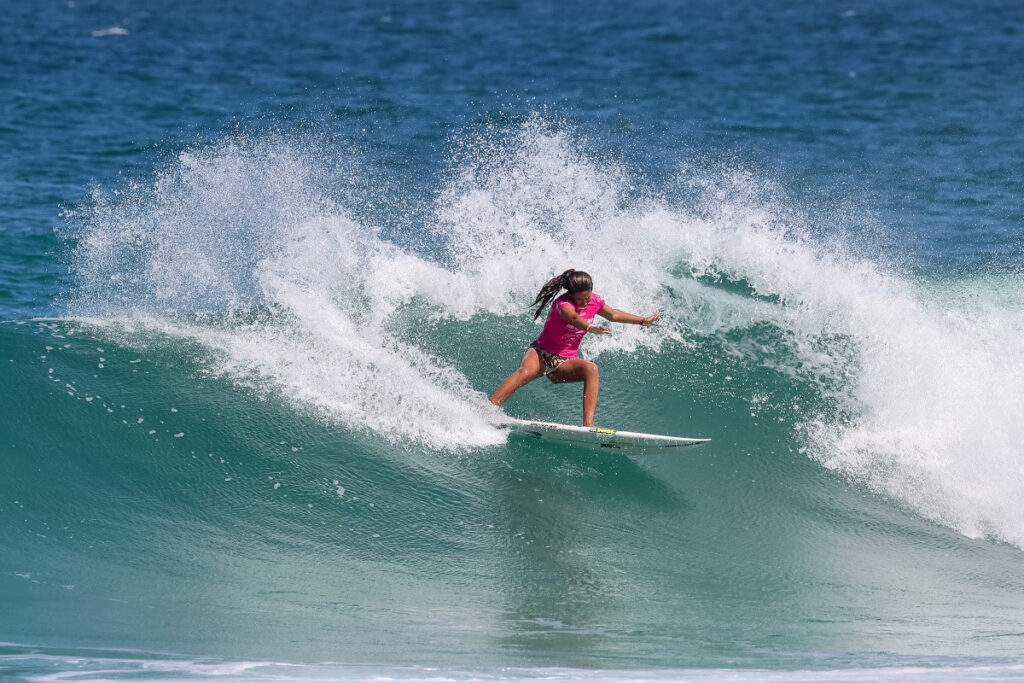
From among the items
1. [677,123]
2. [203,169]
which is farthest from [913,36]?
[203,169]

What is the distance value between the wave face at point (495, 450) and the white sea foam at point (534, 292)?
4cm

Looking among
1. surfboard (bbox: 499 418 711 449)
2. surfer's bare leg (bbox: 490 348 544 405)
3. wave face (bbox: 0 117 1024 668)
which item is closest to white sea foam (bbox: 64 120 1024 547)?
wave face (bbox: 0 117 1024 668)

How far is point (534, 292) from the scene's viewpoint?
11648 mm

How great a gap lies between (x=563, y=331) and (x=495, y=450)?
3.50 feet

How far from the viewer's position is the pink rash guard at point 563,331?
8.87 metres

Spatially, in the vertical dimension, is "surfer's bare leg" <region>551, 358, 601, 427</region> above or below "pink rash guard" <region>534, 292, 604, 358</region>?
below

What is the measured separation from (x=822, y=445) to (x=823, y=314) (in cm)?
197

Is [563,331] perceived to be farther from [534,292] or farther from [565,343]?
[534,292]

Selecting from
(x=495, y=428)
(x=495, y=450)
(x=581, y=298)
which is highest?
(x=581, y=298)

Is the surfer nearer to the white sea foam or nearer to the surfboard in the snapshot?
the surfboard

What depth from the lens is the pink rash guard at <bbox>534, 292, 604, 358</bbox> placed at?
349 inches

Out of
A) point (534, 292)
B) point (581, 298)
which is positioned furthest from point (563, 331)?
point (534, 292)

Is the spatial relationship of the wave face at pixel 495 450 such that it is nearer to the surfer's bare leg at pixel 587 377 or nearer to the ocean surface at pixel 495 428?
the ocean surface at pixel 495 428

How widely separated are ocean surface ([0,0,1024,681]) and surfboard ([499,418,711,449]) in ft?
0.51
